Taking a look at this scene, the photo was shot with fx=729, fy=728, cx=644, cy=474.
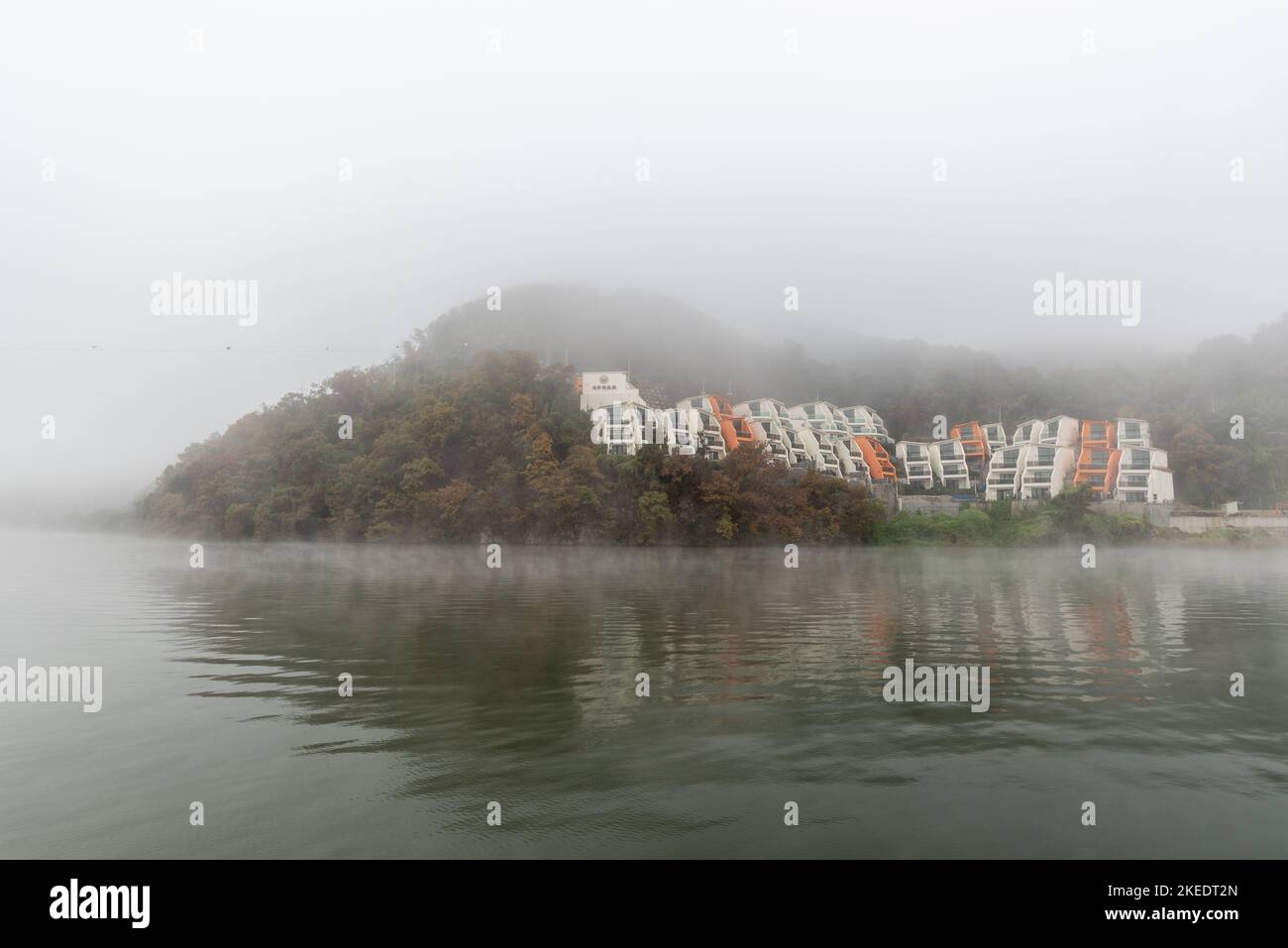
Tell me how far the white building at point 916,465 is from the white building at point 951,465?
3.67 ft

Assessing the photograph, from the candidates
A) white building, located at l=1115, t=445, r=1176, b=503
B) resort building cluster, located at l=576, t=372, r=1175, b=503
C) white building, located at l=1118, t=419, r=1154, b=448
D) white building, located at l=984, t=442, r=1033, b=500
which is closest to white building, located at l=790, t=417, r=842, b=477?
resort building cluster, located at l=576, t=372, r=1175, b=503

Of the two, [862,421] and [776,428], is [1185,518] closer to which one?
[862,421]

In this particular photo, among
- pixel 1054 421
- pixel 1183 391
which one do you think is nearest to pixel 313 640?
pixel 1054 421

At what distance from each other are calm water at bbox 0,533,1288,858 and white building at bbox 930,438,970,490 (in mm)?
81513

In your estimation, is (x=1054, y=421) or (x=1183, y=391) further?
(x=1183, y=391)

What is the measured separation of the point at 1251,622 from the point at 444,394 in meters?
60.8

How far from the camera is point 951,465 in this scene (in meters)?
100

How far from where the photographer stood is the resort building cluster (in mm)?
78438

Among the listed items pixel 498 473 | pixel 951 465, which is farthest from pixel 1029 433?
pixel 498 473

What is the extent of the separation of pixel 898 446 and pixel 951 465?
7.87 m

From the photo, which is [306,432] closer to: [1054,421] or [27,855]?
[27,855]

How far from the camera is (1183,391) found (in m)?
104

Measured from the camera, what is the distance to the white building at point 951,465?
9938cm

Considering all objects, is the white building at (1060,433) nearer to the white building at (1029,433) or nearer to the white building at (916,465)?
the white building at (1029,433)
